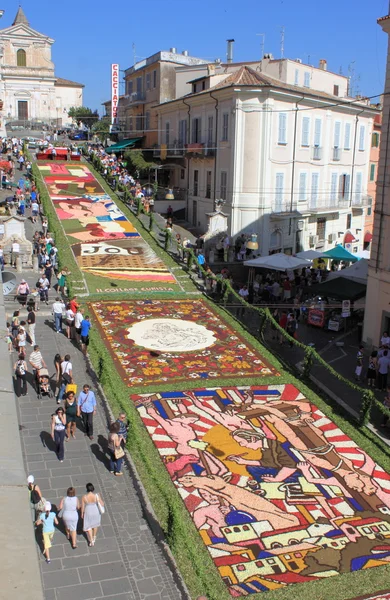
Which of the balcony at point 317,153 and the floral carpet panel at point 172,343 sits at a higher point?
the balcony at point 317,153

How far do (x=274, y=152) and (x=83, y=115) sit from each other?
48.5m

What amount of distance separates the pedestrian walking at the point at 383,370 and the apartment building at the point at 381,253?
4073mm

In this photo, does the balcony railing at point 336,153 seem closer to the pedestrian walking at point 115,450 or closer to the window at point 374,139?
the window at point 374,139

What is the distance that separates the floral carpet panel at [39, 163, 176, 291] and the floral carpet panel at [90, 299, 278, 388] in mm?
3323

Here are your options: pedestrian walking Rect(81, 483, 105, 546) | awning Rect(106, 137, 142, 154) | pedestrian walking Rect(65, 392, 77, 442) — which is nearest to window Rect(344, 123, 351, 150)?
awning Rect(106, 137, 142, 154)

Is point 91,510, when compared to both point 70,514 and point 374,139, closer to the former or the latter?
point 70,514

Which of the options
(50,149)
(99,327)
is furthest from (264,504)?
(50,149)

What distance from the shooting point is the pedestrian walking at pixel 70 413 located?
1539cm

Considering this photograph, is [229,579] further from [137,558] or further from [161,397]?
[161,397]

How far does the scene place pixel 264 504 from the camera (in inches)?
548

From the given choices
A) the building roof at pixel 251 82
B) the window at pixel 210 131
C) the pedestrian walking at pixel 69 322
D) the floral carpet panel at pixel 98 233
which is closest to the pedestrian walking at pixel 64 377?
the pedestrian walking at pixel 69 322

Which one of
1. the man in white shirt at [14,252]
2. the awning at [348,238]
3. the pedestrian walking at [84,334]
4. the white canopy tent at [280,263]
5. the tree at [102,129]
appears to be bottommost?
the pedestrian walking at [84,334]

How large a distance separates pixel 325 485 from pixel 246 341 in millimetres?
9996

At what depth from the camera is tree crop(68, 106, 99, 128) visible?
8156cm
